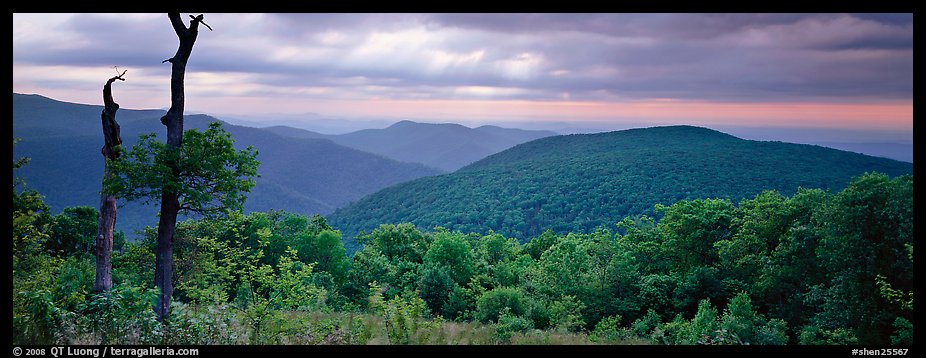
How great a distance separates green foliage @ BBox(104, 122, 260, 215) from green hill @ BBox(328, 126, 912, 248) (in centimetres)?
7437

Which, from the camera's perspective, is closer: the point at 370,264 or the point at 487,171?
the point at 370,264

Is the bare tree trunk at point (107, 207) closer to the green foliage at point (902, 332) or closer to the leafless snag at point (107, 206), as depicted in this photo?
the leafless snag at point (107, 206)

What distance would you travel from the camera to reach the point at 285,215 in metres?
37.8

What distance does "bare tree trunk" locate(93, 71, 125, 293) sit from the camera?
10.6m

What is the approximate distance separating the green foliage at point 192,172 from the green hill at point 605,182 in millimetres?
74372

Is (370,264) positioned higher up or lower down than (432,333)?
lower down

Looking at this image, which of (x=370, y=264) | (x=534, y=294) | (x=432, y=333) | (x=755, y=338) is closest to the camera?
(x=432, y=333)

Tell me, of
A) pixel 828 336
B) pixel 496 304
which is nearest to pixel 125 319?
pixel 496 304

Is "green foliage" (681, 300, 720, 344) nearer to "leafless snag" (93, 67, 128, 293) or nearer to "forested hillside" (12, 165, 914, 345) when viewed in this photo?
"forested hillside" (12, 165, 914, 345)

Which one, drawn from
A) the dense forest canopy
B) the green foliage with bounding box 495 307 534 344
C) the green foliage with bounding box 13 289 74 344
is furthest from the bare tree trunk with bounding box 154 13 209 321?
the green foliage with bounding box 495 307 534 344

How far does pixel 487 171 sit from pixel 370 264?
10766 centimetres

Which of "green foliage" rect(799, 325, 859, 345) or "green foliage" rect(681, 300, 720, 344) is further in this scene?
"green foliage" rect(681, 300, 720, 344)
